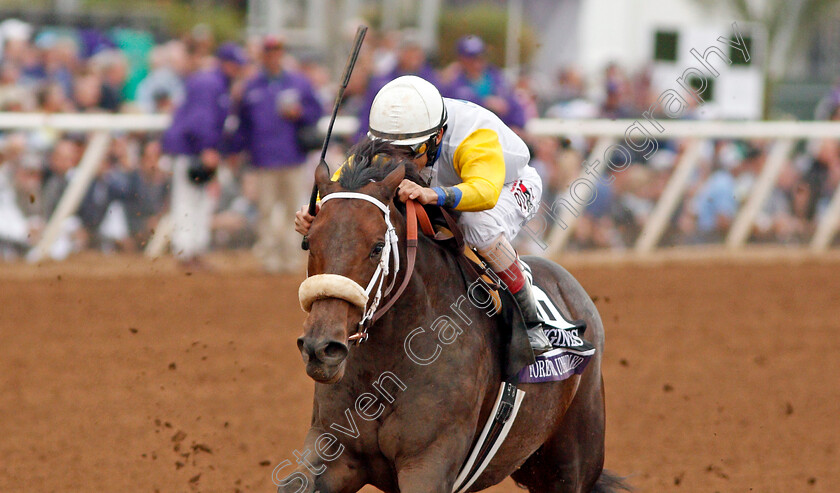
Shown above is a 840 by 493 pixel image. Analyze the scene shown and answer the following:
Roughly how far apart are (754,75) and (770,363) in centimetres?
1122

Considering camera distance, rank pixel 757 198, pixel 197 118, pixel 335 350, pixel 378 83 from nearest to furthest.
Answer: pixel 335 350 < pixel 197 118 < pixel 378 83 < pixel 757 198

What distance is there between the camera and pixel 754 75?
18.3m

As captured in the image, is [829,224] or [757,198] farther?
[829,224]

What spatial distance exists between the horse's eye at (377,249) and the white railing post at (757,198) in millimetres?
10101

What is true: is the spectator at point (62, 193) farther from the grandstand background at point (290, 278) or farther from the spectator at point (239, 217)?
the spectator at point (239, 217)

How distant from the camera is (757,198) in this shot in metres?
12.6

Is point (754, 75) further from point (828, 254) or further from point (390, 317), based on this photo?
point (390, 317)

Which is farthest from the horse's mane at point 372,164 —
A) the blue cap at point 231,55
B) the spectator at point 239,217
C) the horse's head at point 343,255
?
the blue cap at point 231,55

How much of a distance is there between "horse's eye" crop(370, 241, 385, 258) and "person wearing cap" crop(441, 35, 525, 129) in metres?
7.17

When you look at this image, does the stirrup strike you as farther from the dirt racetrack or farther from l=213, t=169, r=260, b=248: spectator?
l=213, t=169, r=260, b=248: spectator

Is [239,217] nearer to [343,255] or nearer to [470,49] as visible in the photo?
[470,49]

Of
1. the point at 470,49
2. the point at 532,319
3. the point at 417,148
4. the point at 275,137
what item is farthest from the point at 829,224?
the point at 417,148

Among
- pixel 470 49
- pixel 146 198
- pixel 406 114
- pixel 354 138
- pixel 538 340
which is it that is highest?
pixel 406 114

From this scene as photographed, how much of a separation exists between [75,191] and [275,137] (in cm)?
202
